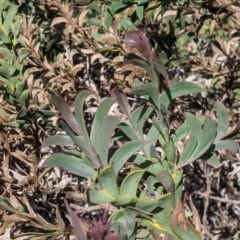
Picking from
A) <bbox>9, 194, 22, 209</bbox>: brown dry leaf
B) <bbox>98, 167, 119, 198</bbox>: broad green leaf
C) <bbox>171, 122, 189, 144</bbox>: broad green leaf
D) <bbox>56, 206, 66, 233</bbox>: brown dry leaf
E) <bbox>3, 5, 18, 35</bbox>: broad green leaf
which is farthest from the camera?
<bbox>3, 5, 18, 35</bbox>: broad green leaf

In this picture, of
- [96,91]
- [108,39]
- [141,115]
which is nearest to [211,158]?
[141,115]

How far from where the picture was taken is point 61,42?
199cm

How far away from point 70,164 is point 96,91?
3.08 ft

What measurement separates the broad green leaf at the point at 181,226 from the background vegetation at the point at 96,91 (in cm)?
1

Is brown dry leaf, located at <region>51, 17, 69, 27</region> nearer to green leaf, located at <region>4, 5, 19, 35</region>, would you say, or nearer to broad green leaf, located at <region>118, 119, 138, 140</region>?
green leaf, located at <region>4, 5, 19, 35</region>

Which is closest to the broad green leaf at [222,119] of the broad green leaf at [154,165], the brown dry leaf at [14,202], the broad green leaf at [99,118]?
the broad green leaf at [154,165]

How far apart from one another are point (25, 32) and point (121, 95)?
0.79m

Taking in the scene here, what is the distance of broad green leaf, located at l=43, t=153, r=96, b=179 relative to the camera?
971 mm

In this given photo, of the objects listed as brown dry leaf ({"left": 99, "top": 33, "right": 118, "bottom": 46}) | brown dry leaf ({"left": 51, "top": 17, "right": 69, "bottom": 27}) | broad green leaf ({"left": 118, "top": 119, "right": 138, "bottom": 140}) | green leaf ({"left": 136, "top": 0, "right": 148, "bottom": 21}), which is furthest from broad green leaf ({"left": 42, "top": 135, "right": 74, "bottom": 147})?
brown dry leaf ({"left": 51, "top": 17, "right": 69, "bottom": 27})

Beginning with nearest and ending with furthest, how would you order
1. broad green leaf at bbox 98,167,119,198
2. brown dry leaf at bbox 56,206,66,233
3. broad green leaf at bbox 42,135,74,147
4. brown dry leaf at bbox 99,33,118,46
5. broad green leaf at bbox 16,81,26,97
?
broad green leaf at bbox 98,167,119,198 < broad green leaf at bbox 42,135,74,147 < brown dry leaf at bbox 56,206,66,233 < broad green leaf at bbox 16,81,26,97 < brown dry leaf at bbox 99,33,118,46

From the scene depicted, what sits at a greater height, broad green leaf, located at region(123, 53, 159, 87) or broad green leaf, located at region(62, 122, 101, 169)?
broad green leaf, located at region(123, 53, 159, 87)

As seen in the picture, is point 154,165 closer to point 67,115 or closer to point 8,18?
point 67,115

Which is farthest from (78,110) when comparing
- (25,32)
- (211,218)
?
(211,218)

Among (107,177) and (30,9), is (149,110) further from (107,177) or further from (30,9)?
(30,9)
